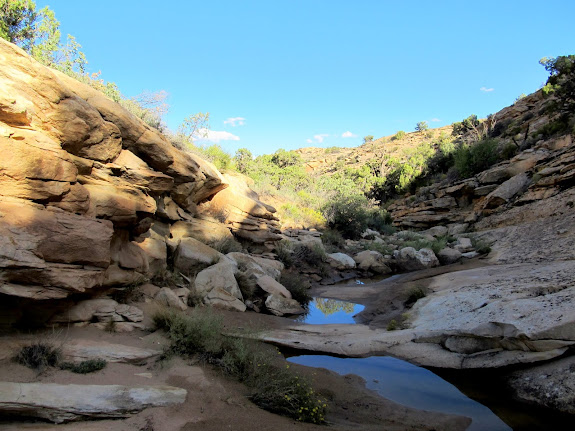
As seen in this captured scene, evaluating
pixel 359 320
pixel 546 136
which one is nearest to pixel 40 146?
pixel 359 320

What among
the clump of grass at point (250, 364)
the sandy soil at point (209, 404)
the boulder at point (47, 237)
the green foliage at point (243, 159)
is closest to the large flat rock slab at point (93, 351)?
the sandy soil at point (209, 404)

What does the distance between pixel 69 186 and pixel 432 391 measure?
5.91m

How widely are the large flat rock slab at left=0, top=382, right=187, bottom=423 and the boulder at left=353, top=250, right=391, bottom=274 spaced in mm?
10476

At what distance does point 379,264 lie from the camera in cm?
1326

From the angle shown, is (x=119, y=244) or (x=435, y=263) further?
(x=435, y=263)

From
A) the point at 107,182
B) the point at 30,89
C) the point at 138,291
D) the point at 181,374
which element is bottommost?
the point at 181,374

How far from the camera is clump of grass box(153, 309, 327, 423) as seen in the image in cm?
396

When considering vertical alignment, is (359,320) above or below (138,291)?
below

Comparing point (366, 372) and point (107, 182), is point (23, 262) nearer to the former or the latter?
point (107, 182)

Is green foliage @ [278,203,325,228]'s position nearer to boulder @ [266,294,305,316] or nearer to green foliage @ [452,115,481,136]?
boulder @ [266,294,305,316]

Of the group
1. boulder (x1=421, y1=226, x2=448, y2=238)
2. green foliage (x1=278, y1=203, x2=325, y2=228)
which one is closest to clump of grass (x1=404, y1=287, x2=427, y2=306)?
green foliage (x1=278, y1=203, x2=325, y2=228)

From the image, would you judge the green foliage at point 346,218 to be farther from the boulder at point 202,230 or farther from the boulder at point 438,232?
the boulder at point 202,230

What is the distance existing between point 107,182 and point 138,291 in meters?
2.10

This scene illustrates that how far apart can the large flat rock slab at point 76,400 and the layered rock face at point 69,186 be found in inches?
54.6
